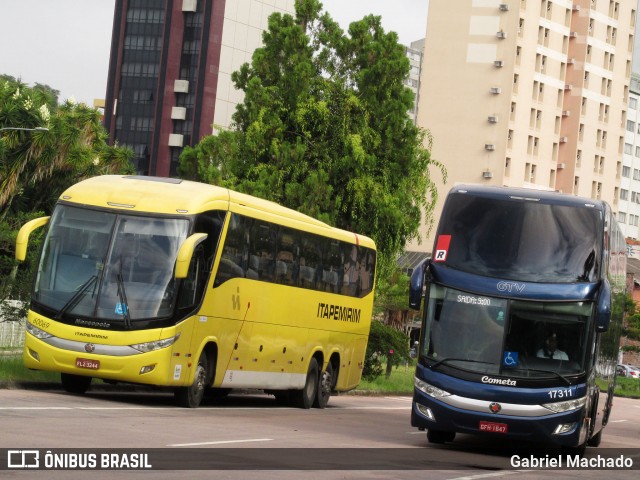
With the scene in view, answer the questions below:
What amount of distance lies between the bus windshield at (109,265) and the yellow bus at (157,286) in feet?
0.05

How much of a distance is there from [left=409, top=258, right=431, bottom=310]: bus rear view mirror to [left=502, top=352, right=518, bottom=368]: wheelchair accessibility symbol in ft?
4.64

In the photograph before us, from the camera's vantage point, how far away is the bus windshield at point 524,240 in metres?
20.4

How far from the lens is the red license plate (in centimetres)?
2267

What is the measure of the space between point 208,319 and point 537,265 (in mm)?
6419

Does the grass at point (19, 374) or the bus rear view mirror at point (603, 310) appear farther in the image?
the grass at point (19, 374)

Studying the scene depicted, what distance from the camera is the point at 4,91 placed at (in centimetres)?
4841

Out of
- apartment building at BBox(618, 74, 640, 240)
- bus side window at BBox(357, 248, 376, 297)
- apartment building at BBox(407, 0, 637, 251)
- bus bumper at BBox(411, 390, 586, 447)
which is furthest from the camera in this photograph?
apartment building at BBox(618, 74, 640, 240)

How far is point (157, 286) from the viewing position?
2298 cm

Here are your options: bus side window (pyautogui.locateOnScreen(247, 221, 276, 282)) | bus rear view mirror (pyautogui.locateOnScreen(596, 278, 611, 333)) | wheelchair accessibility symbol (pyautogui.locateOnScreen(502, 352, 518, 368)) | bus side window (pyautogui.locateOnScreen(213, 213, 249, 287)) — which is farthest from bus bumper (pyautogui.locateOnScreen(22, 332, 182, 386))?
bus rear view mirror (pyautogui.locateOnScreen(596, 278, 611, 333))

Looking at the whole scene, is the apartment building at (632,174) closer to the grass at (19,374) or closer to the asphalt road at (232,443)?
the grass at (19,374)

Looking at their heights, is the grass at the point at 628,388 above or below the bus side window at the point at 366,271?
below

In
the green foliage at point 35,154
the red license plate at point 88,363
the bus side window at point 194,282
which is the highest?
the green foliage at point 35,154

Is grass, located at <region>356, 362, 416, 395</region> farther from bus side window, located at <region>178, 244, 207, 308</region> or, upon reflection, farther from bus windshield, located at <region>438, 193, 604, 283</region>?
bus windshield, located at <region>438, 193, 604, 283</region>

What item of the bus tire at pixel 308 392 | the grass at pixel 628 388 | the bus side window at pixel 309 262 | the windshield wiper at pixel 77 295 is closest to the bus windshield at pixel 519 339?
the windshield wiper at pixel 77 295
